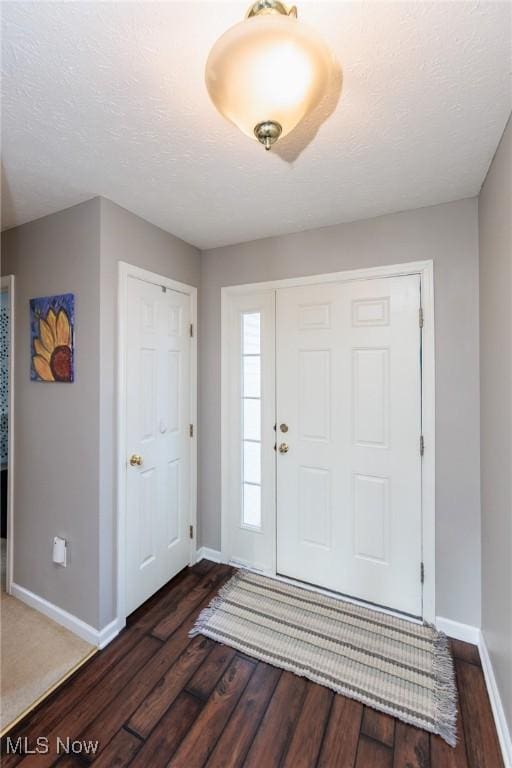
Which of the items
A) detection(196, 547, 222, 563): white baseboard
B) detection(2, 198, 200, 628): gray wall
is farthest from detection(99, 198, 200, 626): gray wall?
detection(196, 547, 222, 563): white baseboard

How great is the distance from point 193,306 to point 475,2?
1980mm

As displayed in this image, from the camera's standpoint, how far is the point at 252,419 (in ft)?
8.19

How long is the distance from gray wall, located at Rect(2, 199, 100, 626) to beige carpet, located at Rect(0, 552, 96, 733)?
0.12 metres

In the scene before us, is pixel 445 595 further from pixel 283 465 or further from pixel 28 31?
pixel 28 31

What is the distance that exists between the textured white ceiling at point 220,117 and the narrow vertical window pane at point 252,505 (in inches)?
72.4

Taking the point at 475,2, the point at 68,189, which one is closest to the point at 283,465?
the point at 68,189

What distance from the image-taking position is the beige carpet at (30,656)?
1.52 meters

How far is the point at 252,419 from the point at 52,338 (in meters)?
1.37

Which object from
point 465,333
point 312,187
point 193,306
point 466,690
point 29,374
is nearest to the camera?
point 466,690

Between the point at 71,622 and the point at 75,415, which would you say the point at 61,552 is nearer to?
the point at 71,622

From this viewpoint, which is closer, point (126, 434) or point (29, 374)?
point (126, 434)

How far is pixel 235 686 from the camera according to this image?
158 cm

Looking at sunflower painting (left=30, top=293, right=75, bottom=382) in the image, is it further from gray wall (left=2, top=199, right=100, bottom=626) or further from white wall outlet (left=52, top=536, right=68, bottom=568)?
white wall outlet (left=52, top=536, right=68, bottom=568)

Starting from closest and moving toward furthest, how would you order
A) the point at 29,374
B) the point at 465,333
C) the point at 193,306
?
the point at 465,333 < the point at 29,374 < the point at 193,306
